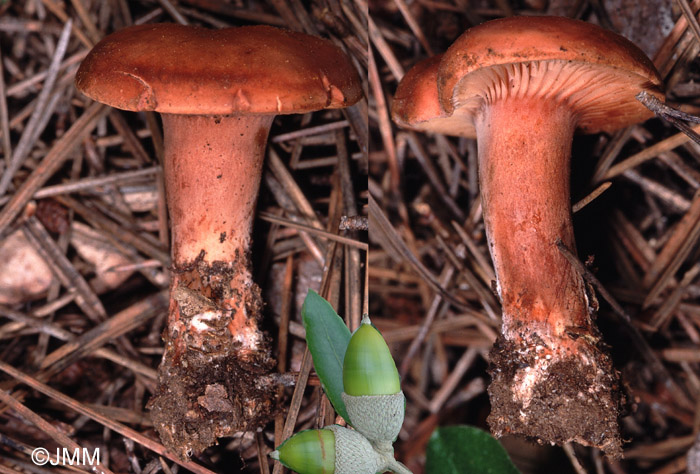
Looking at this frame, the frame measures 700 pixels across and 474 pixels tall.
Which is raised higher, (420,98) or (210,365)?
(420,98)

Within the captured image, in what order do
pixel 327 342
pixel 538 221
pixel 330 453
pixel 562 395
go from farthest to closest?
pixel 538 221 → pixel 562 395 → pixel 327 342 → pixel 330 453

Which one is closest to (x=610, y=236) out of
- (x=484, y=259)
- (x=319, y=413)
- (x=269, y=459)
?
(x=484, y=259)

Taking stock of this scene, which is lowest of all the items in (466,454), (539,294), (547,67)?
(466,454)

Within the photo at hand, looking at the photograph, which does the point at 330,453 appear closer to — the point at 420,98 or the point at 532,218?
the point at 532,218

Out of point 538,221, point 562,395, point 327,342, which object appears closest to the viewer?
point 327,342

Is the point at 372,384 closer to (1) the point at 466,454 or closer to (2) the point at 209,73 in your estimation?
(1) the point at 466,454

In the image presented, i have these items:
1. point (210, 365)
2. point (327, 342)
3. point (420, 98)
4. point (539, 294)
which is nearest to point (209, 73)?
point (420, 98)

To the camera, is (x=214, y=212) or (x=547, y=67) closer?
(x=547, y=67)
